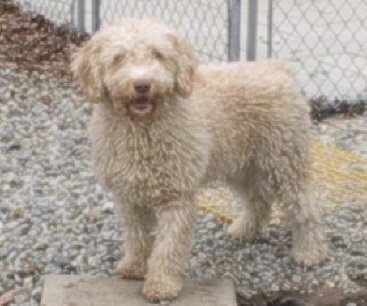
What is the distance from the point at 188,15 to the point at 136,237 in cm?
563

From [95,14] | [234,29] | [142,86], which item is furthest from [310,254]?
[95,14]

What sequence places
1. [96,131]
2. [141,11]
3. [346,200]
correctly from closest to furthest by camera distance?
[96,131] < [346,200] < [141,11]

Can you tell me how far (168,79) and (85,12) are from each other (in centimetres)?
611

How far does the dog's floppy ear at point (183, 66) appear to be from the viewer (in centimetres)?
466

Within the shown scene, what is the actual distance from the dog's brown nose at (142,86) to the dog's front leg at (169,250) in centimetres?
60

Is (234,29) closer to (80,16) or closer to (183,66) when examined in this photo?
(80,16)

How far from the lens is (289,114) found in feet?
17.5

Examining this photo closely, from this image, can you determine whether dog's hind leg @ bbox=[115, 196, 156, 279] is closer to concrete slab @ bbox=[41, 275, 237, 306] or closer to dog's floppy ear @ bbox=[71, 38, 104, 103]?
concrete slab @ bbox=[41, 275, 237, 306]

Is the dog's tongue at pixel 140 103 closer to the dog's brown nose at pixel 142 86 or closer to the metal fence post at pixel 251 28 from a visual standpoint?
the dog's brown nose at pixel 142 86

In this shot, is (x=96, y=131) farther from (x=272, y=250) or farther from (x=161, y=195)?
(x=272, y=250)

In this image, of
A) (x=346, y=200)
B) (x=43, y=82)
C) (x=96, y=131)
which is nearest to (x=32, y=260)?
(x=96, y=131)

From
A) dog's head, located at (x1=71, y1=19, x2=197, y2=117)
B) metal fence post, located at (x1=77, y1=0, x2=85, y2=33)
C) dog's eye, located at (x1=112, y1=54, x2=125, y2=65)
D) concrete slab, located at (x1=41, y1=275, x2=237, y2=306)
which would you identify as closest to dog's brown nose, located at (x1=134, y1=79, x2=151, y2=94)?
dog's head, located at (x1=71, y1=19, x2=197, y2=117)

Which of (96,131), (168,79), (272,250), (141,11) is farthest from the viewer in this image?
(141,11)

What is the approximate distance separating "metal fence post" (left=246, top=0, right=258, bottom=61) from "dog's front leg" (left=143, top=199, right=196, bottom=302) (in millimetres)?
3009
